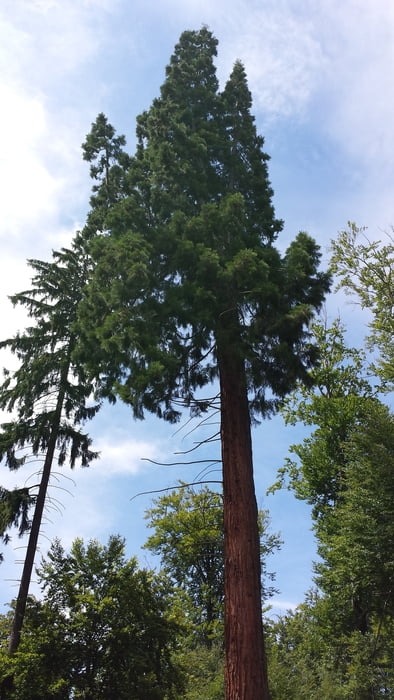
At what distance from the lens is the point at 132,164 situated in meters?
11.4

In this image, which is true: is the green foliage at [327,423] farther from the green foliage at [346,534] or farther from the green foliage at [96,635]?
the green foliage at [96,635]

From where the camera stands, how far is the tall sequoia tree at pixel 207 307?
25.6 ft

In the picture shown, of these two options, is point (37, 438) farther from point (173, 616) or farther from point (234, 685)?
point (234, 685)

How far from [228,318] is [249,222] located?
2623 millimetres

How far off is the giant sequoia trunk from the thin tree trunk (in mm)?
5944

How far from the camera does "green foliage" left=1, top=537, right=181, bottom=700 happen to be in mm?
9750

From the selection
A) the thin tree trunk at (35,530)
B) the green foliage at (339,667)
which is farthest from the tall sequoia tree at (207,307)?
the green foliage at (339,667)

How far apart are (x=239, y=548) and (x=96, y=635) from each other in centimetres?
467

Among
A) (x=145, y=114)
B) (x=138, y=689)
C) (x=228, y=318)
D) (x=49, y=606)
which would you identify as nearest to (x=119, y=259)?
(x=228, y=318)

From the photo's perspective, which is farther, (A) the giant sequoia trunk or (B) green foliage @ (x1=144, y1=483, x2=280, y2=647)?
(B) green foliage @ (x1=144, y1=483, x2=280, y2=647)

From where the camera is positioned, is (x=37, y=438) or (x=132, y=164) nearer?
(x=132, y=164)

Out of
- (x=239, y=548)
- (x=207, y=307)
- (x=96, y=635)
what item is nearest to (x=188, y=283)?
(x=207, y=307)

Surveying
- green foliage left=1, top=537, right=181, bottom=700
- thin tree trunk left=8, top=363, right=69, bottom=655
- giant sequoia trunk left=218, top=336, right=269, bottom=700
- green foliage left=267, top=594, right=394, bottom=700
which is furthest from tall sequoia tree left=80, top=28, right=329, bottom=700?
green foliage left=267, top=594, right=394, bottom=700

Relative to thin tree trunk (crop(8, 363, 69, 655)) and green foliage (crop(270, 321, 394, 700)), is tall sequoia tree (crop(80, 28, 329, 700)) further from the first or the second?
thin tree trunk (crop(8, 363, 69, 655))
